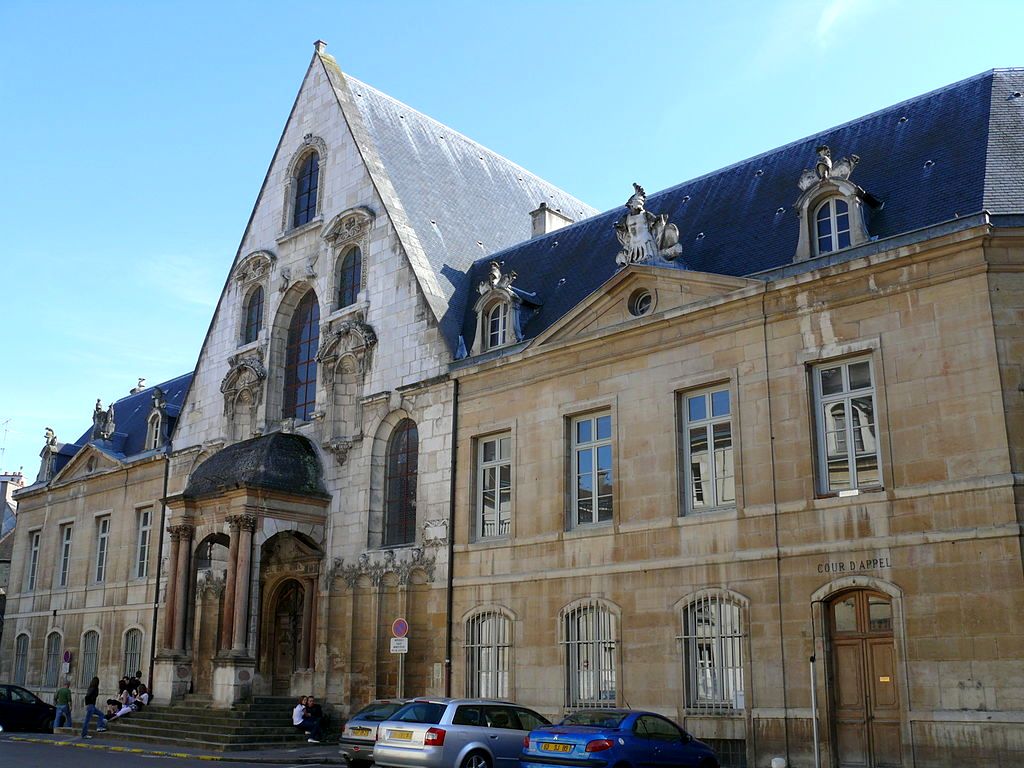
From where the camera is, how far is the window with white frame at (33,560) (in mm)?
36906

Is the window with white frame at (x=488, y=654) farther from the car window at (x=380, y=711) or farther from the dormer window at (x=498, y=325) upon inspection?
the dormer window at (x=498, y=325)

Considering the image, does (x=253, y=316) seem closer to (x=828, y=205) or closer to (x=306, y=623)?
(x=306, y=623)

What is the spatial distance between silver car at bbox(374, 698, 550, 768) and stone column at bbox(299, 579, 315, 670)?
928 cm

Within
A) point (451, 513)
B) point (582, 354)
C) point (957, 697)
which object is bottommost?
point (957, 697)

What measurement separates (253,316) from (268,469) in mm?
6661

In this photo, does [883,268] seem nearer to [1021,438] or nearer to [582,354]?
[1021,438]

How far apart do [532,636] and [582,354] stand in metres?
5.51

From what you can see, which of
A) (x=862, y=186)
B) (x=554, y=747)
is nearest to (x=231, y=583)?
(x=554, y=747)

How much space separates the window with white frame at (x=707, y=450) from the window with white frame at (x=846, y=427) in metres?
1.65

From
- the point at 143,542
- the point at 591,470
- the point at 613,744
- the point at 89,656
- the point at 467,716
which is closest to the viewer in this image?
the point at 613,744

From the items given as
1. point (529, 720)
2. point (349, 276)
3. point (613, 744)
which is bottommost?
point (613, 744)

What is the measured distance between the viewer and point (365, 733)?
1628 cm

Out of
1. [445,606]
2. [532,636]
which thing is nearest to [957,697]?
[532,636]

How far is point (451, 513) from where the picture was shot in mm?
22406
